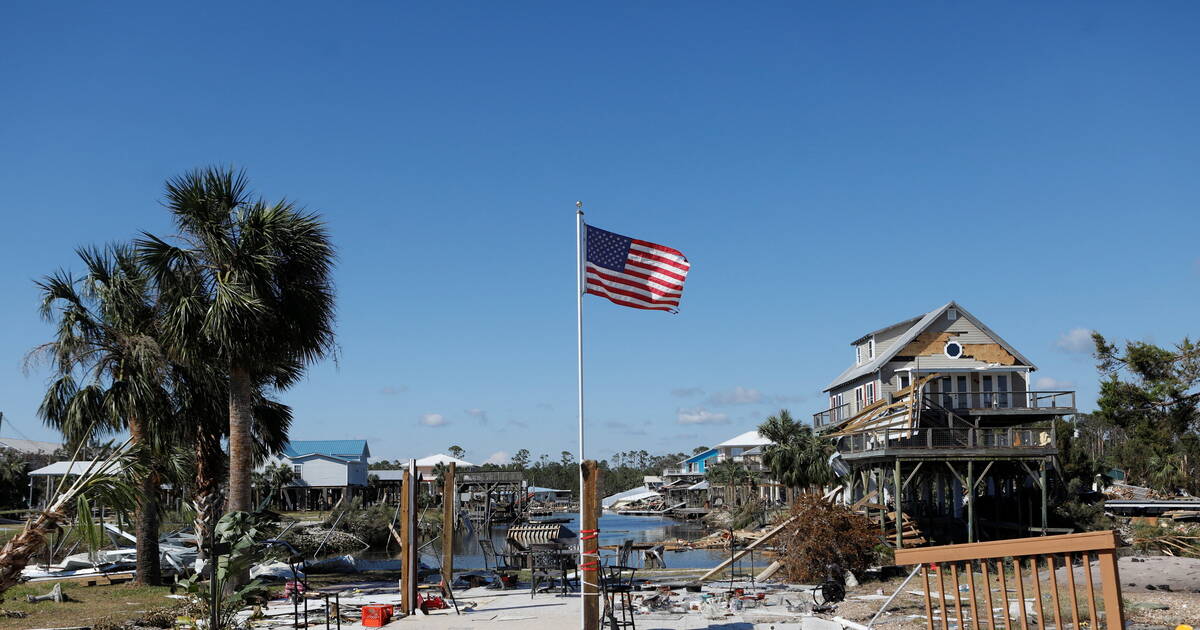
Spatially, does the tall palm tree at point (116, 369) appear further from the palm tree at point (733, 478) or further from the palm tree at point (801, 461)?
the palm tree at point (733, 478)

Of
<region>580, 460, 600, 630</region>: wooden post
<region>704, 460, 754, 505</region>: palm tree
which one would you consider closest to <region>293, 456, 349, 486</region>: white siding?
<region>704, 460, 754, 505</region>: palm tree

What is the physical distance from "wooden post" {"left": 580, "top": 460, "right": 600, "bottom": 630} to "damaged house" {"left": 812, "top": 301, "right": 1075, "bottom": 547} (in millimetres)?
18971

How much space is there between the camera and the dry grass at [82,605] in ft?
51.9

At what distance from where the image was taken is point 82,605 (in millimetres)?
18000

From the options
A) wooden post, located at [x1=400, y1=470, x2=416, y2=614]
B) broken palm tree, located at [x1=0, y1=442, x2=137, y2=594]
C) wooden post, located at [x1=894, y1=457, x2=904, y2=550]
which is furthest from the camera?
wooden post, located at [x1=894, y1=457, x2=904, y2=550]

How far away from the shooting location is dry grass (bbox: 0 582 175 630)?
1581 cm

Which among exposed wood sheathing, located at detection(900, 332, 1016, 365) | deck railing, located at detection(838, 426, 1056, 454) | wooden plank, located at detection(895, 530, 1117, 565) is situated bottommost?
wooden plank, located at detection(895, 530, 1117, 565)

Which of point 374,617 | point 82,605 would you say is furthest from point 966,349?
point 82,605

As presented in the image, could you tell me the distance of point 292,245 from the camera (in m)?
19.6

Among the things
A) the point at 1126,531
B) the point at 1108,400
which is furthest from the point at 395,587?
the point at 1126,531

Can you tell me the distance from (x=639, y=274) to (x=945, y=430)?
20268 mm

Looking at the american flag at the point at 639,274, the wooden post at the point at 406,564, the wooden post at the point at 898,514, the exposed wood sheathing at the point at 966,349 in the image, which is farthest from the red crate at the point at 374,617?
the exposed wood sheathing at the point at 966,349

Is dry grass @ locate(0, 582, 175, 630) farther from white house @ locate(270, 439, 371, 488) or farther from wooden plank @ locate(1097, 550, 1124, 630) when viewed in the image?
white house @ locate(270, 439, 371, 488)

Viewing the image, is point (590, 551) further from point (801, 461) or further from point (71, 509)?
point (801, 461)
